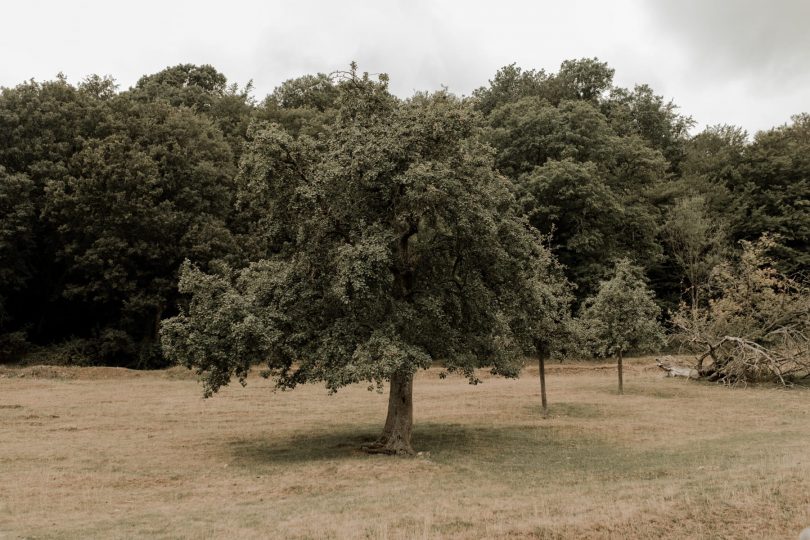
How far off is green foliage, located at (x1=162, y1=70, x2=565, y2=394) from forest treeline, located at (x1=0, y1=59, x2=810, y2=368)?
15.7 meters

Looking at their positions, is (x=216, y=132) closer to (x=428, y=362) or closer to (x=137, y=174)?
(x=137, y=174)

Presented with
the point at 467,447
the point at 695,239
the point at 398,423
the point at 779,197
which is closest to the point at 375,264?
the point at 398,423

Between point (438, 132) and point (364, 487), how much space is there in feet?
33.4

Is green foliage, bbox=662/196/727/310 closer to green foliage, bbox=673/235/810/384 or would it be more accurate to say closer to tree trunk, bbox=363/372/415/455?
green foliage, bbox=673/235/810/384

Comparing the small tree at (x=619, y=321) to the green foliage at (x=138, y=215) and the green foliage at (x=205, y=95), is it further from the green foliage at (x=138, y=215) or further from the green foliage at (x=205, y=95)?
the green foliage at (x=205, y=95)

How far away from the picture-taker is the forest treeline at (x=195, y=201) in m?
47.0

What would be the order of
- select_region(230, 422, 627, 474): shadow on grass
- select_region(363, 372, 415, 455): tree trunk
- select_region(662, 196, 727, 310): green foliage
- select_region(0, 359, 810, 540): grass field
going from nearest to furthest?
select_region(0, 359, 810, 540): grass field → select_region(230, 422, 627, 474): shadow on grass → select_region(363, 372, 415, 455): tree trunk → select_region(662, 196, 727, 310): green foliage

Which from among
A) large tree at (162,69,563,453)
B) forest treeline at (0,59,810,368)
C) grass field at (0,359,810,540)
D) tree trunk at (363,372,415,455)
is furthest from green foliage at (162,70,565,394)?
forest treeline at (0,59,810,368)

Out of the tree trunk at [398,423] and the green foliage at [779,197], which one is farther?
the green foliage at [779,197]

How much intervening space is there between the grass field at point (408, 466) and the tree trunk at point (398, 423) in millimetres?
760

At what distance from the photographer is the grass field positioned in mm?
11727

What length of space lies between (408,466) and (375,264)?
5.82m

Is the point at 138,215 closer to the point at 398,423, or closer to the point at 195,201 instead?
the point at 195,201

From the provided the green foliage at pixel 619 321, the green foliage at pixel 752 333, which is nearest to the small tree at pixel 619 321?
the green foliage at pixel 619 321
